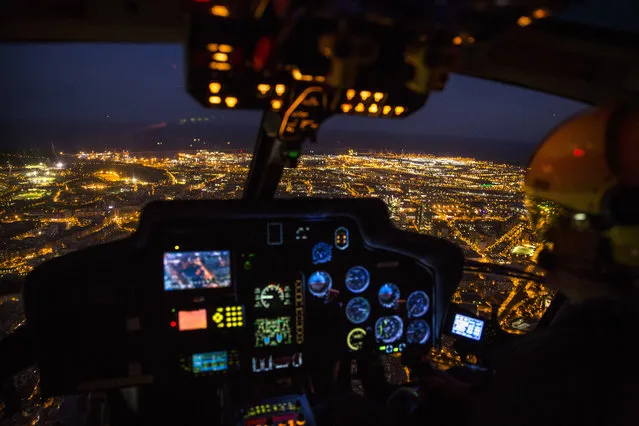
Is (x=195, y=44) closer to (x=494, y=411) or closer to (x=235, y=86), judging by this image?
(x=235, y=86)

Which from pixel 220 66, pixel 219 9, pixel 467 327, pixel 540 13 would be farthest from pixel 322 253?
pixel 540 13

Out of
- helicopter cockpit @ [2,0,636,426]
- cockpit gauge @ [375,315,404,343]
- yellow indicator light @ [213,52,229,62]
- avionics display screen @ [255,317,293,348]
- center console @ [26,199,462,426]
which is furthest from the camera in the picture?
cockpit gauge @ [375,315,404,343]

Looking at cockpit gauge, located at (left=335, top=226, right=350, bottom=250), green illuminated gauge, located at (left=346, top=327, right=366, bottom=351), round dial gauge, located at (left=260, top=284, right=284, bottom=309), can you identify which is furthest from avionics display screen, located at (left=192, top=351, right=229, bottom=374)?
cockpit gauge, located at (left=335, top=226, right=350, bottom=250)

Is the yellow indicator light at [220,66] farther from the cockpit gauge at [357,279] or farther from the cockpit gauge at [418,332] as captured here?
the cockpit gauge at [418,332]

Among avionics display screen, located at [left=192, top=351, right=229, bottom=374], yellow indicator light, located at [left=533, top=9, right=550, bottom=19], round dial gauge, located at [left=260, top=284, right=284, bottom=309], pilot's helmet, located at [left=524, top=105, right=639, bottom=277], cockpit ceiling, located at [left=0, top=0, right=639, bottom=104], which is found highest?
cockpit ceiling, located at [left=0, top=0, right=639, bottom=104]

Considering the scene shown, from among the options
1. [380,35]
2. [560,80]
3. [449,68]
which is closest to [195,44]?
[380,35]

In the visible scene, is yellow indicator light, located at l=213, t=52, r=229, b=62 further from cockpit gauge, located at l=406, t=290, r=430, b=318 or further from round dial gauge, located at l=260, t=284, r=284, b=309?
cockpit gauge, located at l=406, t=290, r=430, b=318

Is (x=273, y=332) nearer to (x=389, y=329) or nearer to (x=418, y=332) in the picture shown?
(x=389, y=329)
